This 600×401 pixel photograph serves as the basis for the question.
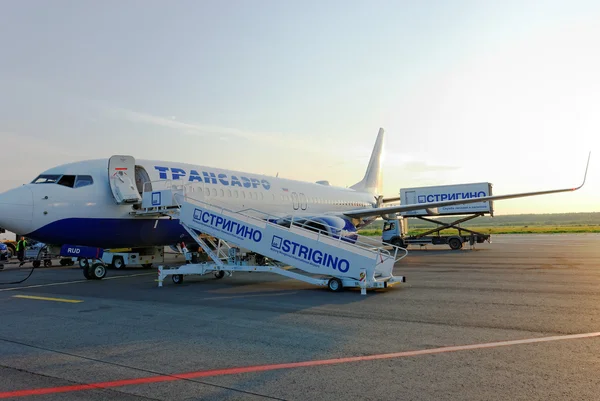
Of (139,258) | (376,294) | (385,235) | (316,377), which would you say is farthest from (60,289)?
(385,235)

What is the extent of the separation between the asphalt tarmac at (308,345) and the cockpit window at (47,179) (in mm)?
4036

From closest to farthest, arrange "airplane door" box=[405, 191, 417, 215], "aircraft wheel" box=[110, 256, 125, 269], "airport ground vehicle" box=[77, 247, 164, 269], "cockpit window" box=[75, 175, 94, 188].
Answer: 1. "cockpit window" box=[75, 175, 94, 188]
2. "airport ground vehicle" box=[77, 247, 164, 269]
3. "aircraft wheel" box=[110, 256, 125, 269]
4. "airplane door" box=[405, 191, 417, 215]

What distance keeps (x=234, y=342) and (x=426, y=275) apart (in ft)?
32.1

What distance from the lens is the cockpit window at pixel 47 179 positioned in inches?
553

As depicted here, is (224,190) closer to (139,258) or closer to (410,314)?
(139,258)

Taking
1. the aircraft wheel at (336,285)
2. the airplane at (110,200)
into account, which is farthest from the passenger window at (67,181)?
the aircraft wheel at (336,285)

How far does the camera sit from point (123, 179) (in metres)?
15.0

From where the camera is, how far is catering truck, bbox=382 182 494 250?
29.9m

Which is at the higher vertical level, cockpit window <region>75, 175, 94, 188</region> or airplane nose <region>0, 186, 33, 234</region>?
cockpit window <region>75, 175, 94, 188</region>

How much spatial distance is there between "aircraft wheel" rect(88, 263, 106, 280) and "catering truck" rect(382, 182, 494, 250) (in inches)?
796

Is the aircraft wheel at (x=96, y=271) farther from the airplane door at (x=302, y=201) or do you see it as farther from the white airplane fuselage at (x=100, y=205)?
the airplane door at (x=302, y=201)

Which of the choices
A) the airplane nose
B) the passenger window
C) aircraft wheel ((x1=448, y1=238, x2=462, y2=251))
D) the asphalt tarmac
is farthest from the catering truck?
the airplane nose

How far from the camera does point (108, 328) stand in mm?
7383

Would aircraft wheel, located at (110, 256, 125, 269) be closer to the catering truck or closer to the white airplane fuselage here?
the white airplane fuselage
